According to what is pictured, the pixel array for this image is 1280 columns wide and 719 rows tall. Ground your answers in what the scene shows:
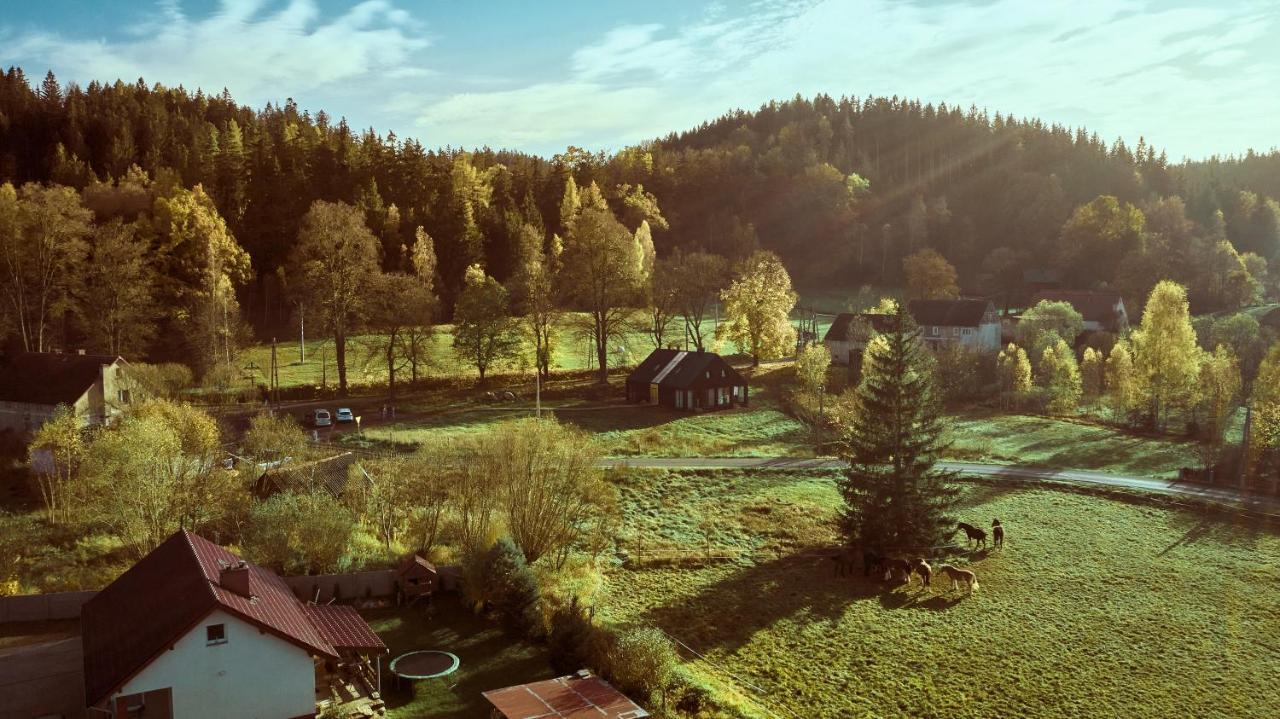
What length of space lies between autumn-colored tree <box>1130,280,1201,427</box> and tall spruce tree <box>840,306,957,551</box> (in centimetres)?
2727

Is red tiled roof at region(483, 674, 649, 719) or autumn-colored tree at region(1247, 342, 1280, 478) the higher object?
autumn-colored tree at region(1247, 342, 1280, 478)

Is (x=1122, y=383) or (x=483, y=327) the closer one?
(x=1122, y=383)

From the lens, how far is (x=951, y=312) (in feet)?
250

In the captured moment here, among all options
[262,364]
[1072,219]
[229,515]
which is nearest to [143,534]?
[229,515]

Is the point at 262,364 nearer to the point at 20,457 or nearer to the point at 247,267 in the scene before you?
the point at 247,267

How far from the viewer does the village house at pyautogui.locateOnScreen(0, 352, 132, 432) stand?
144 ft

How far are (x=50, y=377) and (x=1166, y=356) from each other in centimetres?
6577

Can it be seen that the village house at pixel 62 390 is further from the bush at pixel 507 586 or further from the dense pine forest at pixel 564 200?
the bush at pixel 507 586

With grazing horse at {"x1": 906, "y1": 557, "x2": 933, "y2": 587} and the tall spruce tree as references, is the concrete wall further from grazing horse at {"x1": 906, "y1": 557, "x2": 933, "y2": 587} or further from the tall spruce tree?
grazing horse at {"x1": 906, "y1": 557, "x2": 933, "y2": 587}

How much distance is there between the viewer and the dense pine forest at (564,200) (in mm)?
65000

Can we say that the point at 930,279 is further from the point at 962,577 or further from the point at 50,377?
the point at 50,377

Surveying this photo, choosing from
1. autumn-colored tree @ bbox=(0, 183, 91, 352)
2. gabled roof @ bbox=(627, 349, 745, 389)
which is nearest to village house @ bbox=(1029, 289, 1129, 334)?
gabled roof @ bbox=(627, 349, 745, 389)

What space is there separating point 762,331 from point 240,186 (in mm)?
48116

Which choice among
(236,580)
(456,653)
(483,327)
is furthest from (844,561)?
(483,327)
